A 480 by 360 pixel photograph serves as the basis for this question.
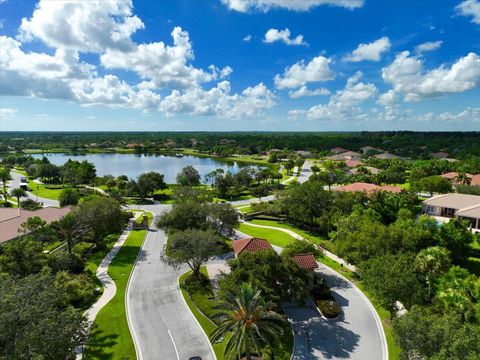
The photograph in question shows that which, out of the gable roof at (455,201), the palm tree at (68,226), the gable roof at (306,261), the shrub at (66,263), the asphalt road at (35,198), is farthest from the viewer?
the asphalt road at (35,198)

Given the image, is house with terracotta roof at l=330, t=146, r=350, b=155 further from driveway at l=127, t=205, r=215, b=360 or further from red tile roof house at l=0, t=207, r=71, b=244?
driveway at l=127, t=205, r=215, b=360

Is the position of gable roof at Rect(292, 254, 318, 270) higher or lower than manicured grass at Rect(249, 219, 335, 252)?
higher

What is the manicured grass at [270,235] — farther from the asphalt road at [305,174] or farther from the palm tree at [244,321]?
the asphalt road at [305,174]

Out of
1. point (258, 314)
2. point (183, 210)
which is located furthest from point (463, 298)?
point (183, 210)

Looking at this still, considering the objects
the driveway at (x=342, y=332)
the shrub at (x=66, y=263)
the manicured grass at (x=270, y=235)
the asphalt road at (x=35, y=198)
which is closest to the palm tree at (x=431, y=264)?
the driveway at (x=342, y=332)

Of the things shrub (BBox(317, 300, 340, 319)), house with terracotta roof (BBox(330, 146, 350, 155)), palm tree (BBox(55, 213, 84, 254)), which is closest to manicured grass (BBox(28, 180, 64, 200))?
palm tree (BBox(55, 213, 84, 254))

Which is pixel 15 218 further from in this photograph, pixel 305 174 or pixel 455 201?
pixel 305 174

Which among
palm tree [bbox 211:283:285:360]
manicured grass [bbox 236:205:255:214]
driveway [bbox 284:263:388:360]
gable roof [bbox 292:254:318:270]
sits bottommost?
manicured grass [bbox 236:205:255:214]

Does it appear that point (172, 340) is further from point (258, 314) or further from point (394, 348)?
point (394, 348)
